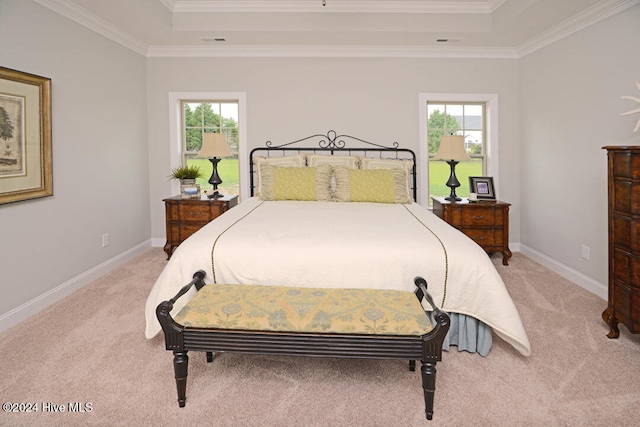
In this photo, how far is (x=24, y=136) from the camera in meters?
3.01

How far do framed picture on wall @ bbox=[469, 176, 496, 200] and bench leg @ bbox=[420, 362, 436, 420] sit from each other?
10.8 feet

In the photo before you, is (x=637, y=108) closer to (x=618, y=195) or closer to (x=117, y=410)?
(x=618, y=195)

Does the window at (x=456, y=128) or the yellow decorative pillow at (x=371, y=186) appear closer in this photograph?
the yellow decorative pillow at (x=371, y=186)

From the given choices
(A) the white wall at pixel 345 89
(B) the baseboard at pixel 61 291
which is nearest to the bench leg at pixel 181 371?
(B) the baseboard at pixel 61 291

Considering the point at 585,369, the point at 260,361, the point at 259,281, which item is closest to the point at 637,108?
the point at 585,369

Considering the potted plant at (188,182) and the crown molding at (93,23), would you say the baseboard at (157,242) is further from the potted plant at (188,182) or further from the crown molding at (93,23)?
the crown molding at (93,23)

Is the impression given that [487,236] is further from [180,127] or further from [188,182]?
[180,127]

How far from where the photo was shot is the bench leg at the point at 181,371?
1.89m

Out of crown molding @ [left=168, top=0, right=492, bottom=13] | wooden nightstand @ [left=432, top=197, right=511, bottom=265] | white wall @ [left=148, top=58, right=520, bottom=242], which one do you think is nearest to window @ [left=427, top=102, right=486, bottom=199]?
white wall @ [left=148, top=58, right=520, bottom=242]

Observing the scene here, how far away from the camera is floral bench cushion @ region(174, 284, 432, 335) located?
1.84 meters

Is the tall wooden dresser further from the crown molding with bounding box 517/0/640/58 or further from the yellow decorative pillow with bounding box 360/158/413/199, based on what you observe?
the yellow decorative pillow with bounding box 360/158/413/199

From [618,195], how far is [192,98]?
434 centimetres

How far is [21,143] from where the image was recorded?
2986 mm

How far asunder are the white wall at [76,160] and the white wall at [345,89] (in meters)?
0.74
